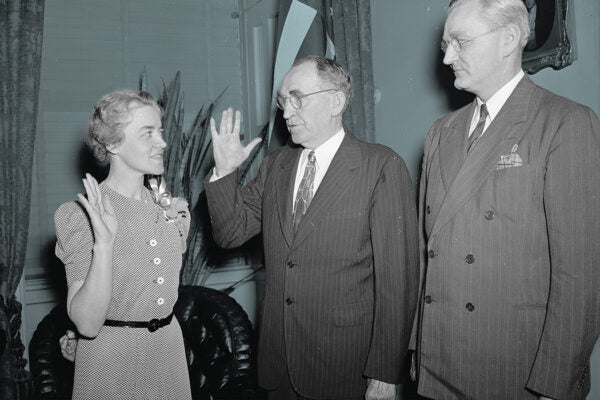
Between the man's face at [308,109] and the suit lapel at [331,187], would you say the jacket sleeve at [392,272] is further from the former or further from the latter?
the man's face at [308,109]

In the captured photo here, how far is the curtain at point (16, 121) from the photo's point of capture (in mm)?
2916

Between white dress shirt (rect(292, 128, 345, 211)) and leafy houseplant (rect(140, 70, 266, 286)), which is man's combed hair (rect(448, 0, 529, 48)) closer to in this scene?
white dress shirt (rect(292, 128, 345, 211))

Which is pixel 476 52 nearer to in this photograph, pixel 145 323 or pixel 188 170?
pixel 145 323

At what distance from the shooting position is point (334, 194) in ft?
5.80

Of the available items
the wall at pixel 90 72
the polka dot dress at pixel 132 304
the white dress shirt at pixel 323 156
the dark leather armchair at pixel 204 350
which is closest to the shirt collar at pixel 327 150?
the white dress shirt at pixel 323 156

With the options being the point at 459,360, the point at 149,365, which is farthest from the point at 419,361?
the point at 149,365

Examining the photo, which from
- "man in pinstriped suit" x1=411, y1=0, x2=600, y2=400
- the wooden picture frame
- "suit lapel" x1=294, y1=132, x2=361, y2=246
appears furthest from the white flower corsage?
the wooden picture frame

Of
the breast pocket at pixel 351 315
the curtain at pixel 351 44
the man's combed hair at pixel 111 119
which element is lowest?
the breast pocket at pixel 351 315

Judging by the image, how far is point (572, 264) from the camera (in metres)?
1.34

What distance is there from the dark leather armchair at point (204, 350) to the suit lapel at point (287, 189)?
955 mm

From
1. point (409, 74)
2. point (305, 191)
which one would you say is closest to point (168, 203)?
point (305, 191)

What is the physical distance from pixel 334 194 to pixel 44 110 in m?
2.55

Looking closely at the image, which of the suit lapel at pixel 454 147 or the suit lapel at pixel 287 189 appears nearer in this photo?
the suit lapel at pixel 454 147

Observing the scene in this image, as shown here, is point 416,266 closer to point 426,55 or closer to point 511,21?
point 511,21
